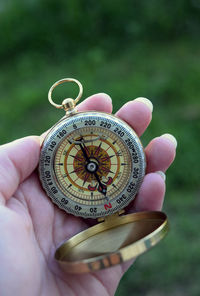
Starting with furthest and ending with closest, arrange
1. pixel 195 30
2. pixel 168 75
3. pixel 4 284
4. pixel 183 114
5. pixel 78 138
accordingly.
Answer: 1. pixel 195 30
2. pixel 168 75
3. pixel 183 114
4. pixel 78 138
5. pixel 4 284

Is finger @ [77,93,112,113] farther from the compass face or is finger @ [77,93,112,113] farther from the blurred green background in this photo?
the blurred green background

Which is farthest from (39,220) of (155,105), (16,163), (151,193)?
(155,105)

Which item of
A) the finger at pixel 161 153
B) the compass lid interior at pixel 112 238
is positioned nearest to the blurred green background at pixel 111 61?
the finger at pixel 161 153

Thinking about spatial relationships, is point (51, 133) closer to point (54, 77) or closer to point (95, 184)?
point (95, 184)

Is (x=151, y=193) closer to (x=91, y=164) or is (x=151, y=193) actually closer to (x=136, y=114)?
(x=91, y=164)

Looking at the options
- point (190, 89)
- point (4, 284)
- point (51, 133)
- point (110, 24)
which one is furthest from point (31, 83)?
point (4, 284)

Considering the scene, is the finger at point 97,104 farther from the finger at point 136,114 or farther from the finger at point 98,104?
the finger at point 136,114
